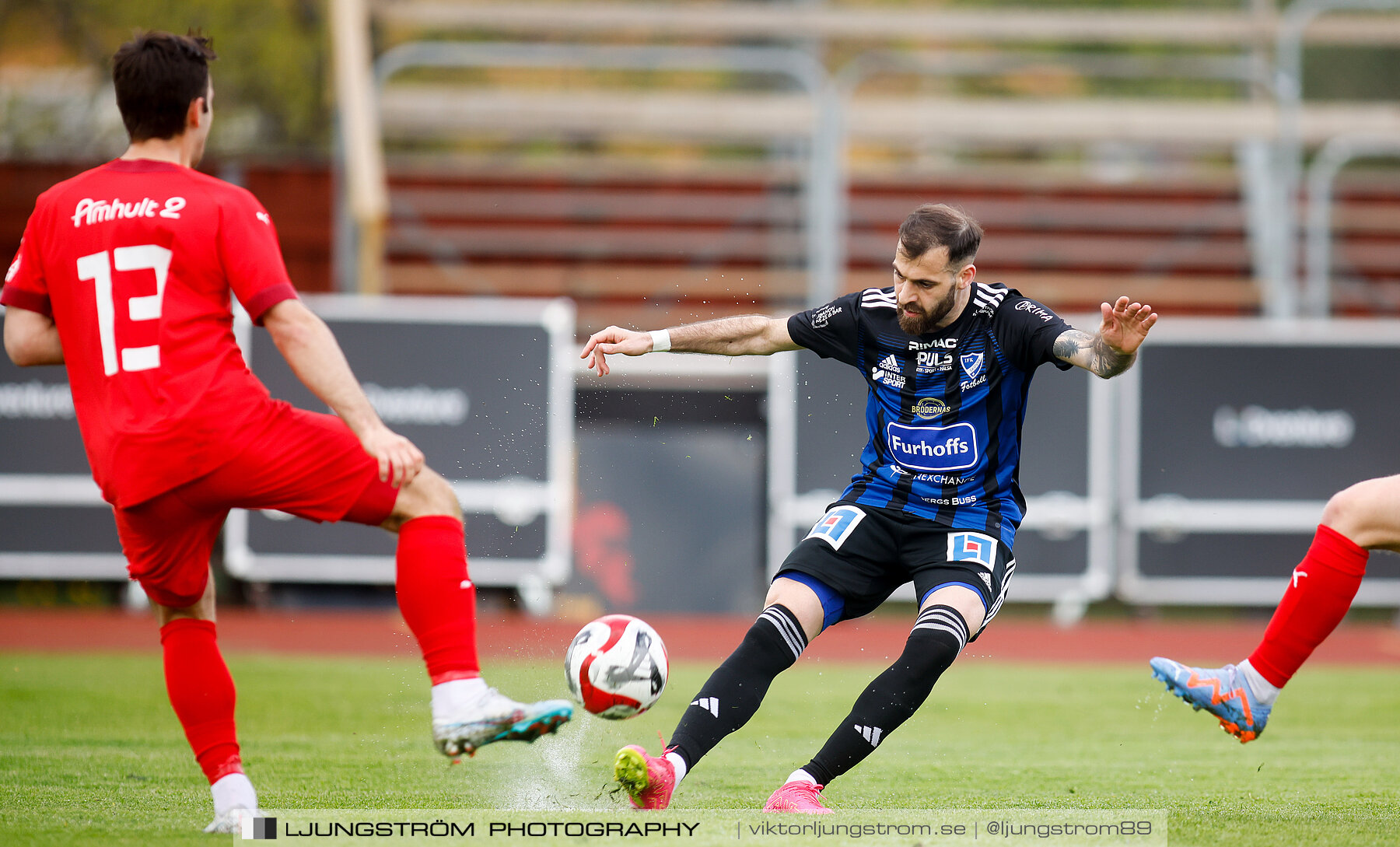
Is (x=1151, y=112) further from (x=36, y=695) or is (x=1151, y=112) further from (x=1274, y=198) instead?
(x=36, y=695)

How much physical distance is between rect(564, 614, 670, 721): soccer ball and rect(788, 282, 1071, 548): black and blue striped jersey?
950 mm

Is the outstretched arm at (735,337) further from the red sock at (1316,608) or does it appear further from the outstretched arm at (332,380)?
the red sock at (1316,608)

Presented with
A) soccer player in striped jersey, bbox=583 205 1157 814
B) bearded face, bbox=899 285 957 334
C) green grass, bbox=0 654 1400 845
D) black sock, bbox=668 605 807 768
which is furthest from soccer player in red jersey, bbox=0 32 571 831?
bearded face, bbox=899 285 957 334

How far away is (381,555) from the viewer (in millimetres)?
10398

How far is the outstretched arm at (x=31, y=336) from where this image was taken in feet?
12.5

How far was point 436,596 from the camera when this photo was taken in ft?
12.2

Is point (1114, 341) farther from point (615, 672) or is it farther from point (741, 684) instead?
point (615, 672)

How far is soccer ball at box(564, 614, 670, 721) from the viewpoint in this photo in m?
4.09

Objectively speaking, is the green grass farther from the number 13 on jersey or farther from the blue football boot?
the number 13 on jersey

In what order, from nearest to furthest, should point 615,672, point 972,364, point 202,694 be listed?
point 202,694
point 615,672
point 972,364

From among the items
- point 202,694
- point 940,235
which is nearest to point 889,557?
point 940,235

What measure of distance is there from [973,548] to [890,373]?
646mm

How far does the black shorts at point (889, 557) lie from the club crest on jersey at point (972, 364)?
501 millimetres

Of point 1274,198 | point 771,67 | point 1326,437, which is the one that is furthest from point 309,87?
point 1326,437
